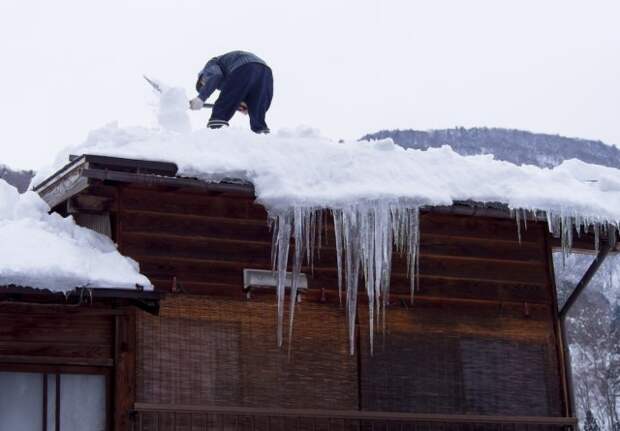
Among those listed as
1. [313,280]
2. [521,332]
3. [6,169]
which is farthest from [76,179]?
[6,169]

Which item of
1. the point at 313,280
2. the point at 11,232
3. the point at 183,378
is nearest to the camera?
the point at 11,232

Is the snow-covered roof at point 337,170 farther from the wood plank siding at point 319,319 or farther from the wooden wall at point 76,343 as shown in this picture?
the wooden wall at point 76,343

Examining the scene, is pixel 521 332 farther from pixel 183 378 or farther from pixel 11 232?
pixel 11 232

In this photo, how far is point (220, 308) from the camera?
10.5 meters

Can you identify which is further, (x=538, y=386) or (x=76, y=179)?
(x=538, y=386)

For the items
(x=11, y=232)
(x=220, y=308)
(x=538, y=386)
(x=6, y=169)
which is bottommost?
(x=538, y=386)

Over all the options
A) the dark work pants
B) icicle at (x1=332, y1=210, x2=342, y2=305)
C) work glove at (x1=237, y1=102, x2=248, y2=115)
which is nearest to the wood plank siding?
icicle at (x1=332, y1=210, x2=342, y2=305)

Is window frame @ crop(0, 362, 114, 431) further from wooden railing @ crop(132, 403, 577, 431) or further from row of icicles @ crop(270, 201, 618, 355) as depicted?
row of icicles @ crop(270, 201, 618, 355)

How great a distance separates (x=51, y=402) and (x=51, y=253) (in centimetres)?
130

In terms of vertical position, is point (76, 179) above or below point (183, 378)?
above

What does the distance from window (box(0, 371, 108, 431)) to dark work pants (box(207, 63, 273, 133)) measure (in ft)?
12.2

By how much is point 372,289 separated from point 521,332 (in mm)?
1875

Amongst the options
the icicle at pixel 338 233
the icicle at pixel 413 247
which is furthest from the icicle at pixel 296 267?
the icicle at pixel 413 247

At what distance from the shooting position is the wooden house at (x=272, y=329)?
32.2ft
